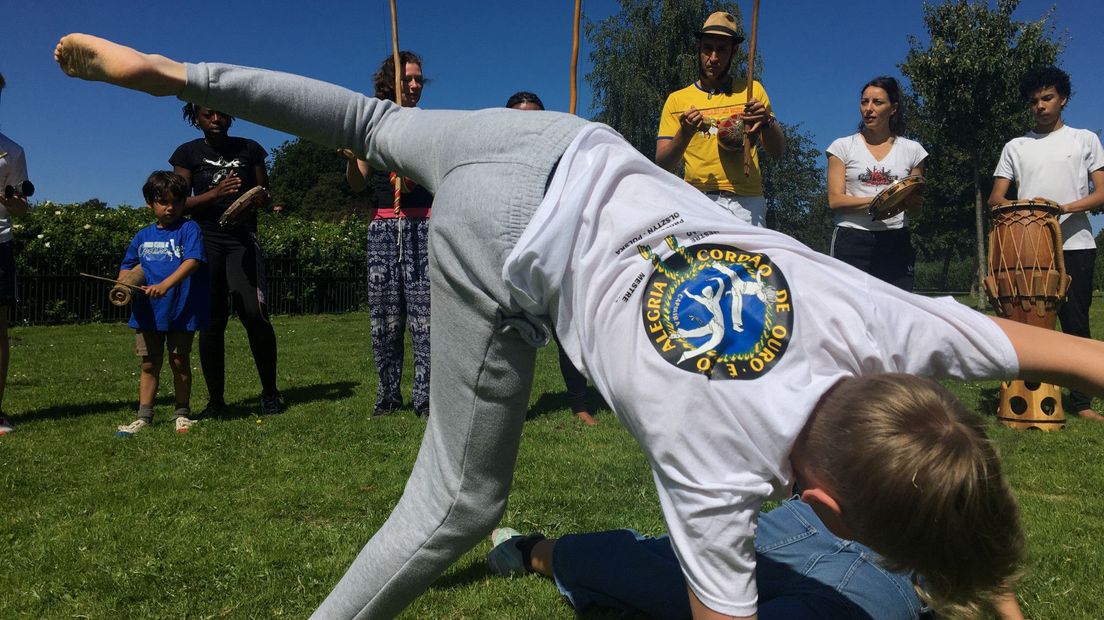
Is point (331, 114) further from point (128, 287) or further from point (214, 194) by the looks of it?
point (128, 287)

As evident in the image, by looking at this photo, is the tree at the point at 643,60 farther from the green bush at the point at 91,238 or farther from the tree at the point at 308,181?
the tree at the point at 308,181

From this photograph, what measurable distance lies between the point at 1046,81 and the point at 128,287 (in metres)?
6.33

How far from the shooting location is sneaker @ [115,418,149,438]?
5034 millimetres

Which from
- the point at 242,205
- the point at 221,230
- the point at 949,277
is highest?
the point at 242,205

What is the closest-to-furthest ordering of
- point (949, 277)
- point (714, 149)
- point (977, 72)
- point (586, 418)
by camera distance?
1. point (714, 149)
2. point (586, 418)
3. point (977, 72)
4. point (949, 277)

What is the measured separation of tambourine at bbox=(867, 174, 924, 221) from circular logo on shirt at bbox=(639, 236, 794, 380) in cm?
358

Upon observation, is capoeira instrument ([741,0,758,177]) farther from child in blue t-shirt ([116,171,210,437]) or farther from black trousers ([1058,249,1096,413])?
child in blue t-shirt ([116,171,210,437])

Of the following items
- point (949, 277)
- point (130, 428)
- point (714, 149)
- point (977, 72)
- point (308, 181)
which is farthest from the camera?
point (308, 181)

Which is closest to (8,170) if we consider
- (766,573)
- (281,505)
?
(281,505)

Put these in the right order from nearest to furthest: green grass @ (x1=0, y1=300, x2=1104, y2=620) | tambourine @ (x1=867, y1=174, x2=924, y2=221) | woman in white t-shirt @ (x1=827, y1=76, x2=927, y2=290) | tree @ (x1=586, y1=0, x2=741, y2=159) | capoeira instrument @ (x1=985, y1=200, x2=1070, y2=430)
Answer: green grass @ (x1=0, y1=300, x2=1104, y2=620)
tambourine @ (x1=867, y1=174, x2=924, y2=221)
capoeira instrument @ (x1=985, y1=200, x2=1070, y2=430)
woman in white t-shirt @ (x1=827, y1=76, x2=927, y2=290)
tree @ (x1=586, y1=0, x2=741, y2=159)

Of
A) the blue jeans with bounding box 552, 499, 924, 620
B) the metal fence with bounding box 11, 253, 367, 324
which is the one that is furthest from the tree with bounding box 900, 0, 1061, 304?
the blue jeans with bounding box 552, 499, 924, 620

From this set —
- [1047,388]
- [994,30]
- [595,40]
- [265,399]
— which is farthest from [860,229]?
[595,40]

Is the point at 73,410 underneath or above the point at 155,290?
underneath

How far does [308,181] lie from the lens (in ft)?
168
